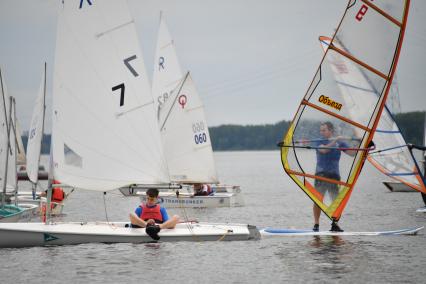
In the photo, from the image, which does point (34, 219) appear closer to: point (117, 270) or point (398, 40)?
point (117, 270)

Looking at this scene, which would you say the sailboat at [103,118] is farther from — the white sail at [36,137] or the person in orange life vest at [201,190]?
the person in orange life vest at [201,190]

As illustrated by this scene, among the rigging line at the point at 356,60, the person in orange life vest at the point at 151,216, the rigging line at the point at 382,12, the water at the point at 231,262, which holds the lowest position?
the water at the point at 231,262

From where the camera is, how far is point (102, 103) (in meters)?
19.8

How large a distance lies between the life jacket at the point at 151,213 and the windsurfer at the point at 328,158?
408 cm

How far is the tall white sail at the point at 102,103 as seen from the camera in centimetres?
1928

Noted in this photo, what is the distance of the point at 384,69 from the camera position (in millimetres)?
19531

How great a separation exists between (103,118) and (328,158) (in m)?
5.82

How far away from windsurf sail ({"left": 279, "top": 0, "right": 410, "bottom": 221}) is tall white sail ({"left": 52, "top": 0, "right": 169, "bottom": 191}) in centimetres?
365

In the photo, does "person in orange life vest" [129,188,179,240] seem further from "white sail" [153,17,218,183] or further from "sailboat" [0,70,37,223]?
"white sail" [153,17,218,183]

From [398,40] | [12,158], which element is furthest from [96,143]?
[12,158]

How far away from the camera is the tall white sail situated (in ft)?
63.3

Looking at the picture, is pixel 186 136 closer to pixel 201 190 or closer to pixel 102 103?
pixel 201 190

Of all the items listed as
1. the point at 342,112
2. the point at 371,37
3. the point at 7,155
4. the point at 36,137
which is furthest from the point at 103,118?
the point at 36,137

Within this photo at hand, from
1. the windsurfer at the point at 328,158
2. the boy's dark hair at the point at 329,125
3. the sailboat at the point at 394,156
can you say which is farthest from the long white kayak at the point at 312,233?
the sailboat at the point at 394,156
